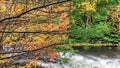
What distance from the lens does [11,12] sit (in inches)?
193

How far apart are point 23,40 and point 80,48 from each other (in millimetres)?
12297

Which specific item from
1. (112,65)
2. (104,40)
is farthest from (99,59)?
(104,40)

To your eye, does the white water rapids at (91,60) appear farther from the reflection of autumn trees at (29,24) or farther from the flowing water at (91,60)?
the reflection of autumn trees at (29,24)

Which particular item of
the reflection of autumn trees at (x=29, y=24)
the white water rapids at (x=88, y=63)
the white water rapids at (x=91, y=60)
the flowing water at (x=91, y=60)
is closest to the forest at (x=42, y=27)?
the reflection of autumn trees at (x=29, y=24)

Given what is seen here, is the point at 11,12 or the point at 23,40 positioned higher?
the point at 11,12

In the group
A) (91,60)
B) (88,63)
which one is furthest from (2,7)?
(91,60)

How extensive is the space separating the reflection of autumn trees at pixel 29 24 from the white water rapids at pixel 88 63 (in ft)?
19.6

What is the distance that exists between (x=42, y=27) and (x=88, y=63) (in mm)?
7984

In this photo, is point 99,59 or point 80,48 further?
point 80,48

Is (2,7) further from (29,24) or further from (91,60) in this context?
(91,60)

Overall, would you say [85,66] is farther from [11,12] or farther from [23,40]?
[11,12]

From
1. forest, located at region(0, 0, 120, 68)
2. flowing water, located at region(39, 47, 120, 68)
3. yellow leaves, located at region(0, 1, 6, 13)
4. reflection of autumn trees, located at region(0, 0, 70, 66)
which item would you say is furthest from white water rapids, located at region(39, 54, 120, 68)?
yellow leaves, located at region(0, 1, 6, 13)

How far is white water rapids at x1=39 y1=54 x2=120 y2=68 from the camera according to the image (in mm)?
12998

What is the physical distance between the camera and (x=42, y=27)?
21.4 ft
